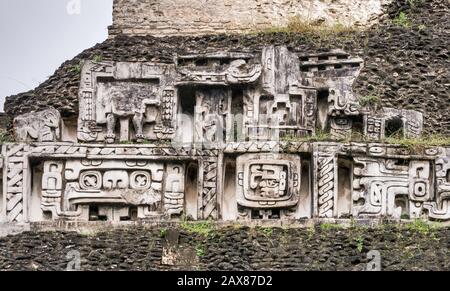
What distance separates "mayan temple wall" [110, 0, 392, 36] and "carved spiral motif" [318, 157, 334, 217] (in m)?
3.21

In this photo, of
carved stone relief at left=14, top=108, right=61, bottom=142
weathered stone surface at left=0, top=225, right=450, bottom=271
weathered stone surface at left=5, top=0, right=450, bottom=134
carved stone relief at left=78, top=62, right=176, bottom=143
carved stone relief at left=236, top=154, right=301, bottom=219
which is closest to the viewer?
weathered stone surface at left=0, top=225, right=450, bottom=271

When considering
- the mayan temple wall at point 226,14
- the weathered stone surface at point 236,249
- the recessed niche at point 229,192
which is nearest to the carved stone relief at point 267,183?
the recessed niche at point 229,192

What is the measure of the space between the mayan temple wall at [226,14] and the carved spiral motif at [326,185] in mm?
3212

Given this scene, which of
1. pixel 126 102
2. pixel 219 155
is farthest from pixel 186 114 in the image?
pixel 219 155

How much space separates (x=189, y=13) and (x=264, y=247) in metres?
4.75

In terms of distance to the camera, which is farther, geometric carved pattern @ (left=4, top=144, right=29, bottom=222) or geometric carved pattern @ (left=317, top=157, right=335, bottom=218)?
geometric carved pattern @ (left=4, top=144, right=29, bottom=222)

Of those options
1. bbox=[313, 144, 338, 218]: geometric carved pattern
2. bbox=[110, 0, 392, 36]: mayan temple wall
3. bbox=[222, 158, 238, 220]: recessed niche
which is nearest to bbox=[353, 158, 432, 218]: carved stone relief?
bbox=[313, 144, 338, 218]: geometric carved pattern

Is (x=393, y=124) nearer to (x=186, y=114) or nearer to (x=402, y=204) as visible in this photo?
(x=402, y=204)

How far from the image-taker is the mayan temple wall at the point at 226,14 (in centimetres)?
2330

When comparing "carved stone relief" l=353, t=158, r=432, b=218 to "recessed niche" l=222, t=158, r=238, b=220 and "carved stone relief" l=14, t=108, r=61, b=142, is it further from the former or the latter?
"carved stone relief" l=14, t=108, r=61, b=142

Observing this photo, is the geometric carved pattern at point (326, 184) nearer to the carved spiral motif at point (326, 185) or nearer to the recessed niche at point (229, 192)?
the carved spiral motif at point (326, 185)

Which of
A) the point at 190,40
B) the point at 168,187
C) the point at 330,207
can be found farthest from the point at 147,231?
the point at 190,40

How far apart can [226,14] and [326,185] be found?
3760mm

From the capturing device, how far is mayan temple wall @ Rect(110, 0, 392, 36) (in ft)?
76.4
